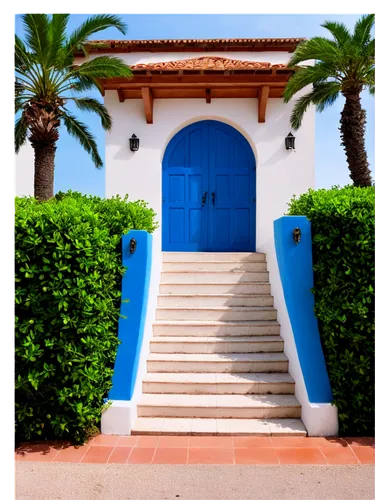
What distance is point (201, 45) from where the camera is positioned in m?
8.34

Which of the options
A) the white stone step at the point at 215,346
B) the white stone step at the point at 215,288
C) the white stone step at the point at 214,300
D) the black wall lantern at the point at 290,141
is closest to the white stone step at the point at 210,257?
the white stone step at the point at 215,288

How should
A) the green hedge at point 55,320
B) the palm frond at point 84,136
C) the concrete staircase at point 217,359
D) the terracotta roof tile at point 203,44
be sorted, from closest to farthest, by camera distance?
the green hedge at point 55,320
the concrete staircase at point 217,359
the terracotta roof tile at point 203,44
the palm frond at point 84,136

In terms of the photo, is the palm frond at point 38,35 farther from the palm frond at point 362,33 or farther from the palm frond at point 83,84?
the palm frond at point 362,33

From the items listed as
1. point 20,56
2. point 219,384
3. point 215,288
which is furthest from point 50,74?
point 219,384

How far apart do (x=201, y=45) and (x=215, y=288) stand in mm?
5634

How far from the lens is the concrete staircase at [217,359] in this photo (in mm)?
4348

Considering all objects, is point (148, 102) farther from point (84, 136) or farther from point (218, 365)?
point (218, 365)

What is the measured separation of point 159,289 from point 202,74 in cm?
450

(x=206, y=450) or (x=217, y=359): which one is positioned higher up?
(x=217, y=359)

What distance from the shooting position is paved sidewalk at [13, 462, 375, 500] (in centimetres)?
310

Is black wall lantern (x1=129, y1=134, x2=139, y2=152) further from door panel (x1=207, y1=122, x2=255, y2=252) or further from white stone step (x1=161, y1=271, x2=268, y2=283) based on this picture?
white stone step (x1=161, y1=271, x2=268, y2=283)

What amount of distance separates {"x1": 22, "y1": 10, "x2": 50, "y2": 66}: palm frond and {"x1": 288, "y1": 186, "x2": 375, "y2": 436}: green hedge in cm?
643

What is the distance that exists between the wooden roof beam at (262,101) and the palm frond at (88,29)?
301 centimetres

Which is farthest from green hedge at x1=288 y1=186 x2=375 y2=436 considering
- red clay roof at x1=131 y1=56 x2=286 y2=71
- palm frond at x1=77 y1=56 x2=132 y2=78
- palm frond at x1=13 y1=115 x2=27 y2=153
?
palm frond at x1=13 y1=115 x2=27 y2=153
